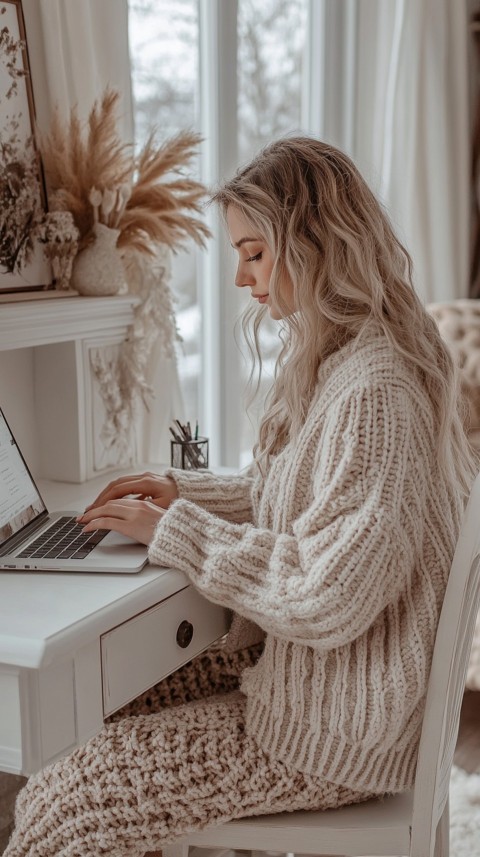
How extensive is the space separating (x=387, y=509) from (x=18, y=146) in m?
0.96

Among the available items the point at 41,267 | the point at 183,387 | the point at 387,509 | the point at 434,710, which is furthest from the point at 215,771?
the point at 183,387

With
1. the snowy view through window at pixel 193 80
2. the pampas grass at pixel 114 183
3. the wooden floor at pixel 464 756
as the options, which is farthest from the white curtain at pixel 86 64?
the wooden floor at pixel 464 756

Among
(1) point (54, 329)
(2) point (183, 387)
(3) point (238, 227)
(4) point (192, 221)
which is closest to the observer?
(3) point (238, 227)

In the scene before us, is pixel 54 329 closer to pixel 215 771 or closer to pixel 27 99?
pixel 27 99

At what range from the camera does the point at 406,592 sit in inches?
46.4

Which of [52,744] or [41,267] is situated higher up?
[41,267]

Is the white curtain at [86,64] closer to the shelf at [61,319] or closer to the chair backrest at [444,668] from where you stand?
the shelf at [61,319]

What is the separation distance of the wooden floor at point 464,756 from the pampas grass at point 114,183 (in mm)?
1005

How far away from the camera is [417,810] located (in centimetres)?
118

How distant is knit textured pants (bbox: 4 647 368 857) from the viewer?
1.15 meters

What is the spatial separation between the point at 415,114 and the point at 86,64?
1.45 m

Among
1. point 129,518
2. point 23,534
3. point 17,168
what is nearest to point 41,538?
point 23,534

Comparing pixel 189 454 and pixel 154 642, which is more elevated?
pixel 189 454

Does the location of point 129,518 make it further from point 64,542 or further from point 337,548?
point 337,548
